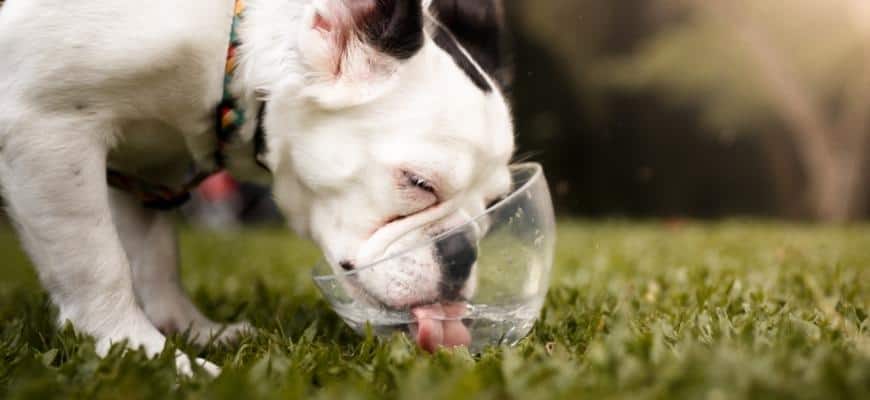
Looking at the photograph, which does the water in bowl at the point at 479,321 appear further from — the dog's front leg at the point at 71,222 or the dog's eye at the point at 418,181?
the dog's front leg at the point at 71,222

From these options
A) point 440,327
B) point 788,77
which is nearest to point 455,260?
point 440,327

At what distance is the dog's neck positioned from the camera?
6.75 ft

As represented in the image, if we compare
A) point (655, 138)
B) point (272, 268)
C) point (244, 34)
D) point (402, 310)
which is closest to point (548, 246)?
point (402, 310)

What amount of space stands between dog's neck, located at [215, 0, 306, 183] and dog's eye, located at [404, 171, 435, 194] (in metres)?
0.35

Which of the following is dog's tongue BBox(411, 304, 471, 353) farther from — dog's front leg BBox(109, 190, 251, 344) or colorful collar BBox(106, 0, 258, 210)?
dog's front leg BBox(109, 190, 251, 344)

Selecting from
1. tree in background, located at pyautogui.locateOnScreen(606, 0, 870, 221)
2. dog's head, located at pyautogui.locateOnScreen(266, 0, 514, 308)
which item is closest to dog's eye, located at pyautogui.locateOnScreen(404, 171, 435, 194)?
dog's head, located at pyautogui.locateOnScreen(266, 0, 514, 308)

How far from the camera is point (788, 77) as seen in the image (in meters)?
12.0

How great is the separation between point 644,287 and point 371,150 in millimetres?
1428

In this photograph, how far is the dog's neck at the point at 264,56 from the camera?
2057mm

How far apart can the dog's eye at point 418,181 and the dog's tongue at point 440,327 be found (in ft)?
0.90

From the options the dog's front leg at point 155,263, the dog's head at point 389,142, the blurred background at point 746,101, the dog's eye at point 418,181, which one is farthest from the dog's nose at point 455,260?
the blurred background at point 746,101

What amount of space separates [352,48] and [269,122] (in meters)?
0.28

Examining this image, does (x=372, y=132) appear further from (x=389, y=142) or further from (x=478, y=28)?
(x=478, y=28)

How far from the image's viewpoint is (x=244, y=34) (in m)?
2.06
